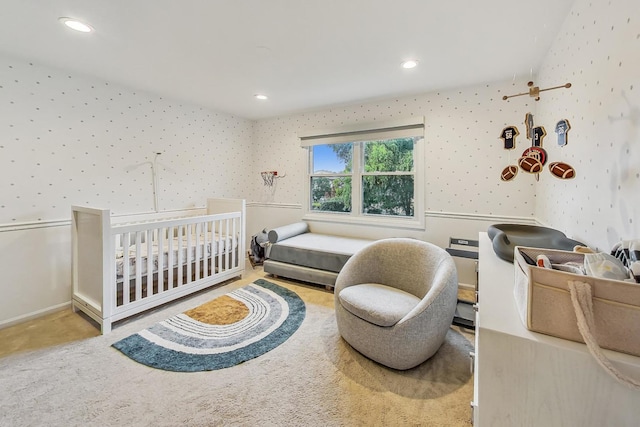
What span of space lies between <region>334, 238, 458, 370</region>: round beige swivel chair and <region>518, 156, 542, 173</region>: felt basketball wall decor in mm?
765

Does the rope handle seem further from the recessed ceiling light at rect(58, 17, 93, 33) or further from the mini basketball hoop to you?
the mini basketball hoop

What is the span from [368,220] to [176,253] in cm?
235

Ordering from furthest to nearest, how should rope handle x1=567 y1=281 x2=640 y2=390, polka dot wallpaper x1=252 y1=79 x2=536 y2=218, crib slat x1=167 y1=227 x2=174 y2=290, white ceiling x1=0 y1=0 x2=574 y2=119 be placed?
1. polka dot wallpaper x1=252 y1=79 x2=536 y2=218
2. crib slat x1=167 y1=227 x2=174 y2=290
3. white ceiling x1=0 y1=0 x2=574 y2=119
4. rope handle x1=567 y1=281 x2=640 y2=390

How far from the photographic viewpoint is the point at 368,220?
11.9ft

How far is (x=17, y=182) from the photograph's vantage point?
2.32 meters

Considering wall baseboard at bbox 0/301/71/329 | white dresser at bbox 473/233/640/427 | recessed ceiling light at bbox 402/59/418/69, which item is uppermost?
recessed ceiling light at bbox 402/59/418/69

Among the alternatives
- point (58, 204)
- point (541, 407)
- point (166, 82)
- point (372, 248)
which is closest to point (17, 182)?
point (58, 204)

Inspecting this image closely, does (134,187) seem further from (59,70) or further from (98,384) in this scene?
(98,384)

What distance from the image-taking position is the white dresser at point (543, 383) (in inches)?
22.2

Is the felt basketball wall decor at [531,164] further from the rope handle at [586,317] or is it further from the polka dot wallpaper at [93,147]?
the polka dot wallpaper at [93,147]

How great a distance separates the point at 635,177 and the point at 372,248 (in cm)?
153

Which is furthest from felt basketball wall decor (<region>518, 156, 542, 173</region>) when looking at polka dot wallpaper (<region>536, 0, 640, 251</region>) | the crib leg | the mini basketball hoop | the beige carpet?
the mini basketball hoop

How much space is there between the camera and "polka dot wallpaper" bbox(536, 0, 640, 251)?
3.34 ft

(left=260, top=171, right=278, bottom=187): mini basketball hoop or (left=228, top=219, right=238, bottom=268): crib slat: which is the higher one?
(left=260, top=171, right=278, bottom=187): mini basketball hoop
